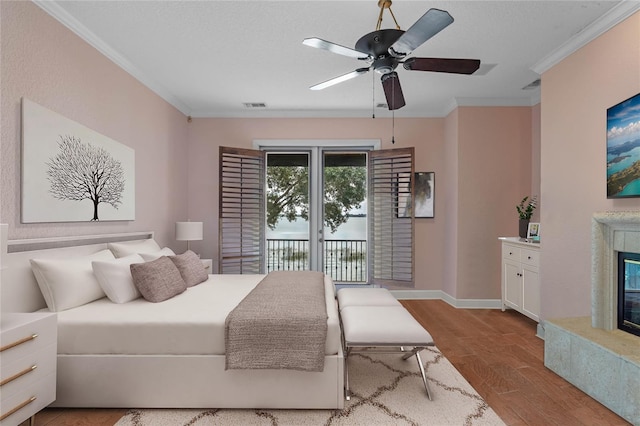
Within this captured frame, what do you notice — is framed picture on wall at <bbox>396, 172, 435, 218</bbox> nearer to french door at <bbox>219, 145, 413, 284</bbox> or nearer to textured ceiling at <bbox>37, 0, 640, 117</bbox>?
french door at <bbox>219, 145, 413, 284</bbox>

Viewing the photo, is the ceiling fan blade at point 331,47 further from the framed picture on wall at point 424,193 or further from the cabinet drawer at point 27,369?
the framed picture on wall at point 424,193

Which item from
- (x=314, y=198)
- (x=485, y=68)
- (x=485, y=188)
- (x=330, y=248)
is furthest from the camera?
(x=330, y=248)

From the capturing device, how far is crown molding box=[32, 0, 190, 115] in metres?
2.34

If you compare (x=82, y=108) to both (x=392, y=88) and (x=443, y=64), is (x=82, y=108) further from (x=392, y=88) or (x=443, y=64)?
(x=443, y=64)

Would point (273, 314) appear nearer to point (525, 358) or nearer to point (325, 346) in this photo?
point (325, 346)

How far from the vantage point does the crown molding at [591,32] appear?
2.31 m

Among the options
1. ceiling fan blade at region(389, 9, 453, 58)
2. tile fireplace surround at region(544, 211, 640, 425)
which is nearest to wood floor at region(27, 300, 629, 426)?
tile fireplace surround at region(544, 211, 640, 425)

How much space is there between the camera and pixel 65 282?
7.11 ft

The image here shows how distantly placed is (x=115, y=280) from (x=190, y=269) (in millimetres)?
770

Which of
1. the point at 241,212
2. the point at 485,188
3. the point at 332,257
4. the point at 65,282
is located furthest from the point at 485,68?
the point at 65,282

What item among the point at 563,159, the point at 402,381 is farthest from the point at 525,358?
the point at 563,159

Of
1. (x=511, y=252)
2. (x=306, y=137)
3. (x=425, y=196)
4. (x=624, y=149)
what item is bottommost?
(x=511, y=252)

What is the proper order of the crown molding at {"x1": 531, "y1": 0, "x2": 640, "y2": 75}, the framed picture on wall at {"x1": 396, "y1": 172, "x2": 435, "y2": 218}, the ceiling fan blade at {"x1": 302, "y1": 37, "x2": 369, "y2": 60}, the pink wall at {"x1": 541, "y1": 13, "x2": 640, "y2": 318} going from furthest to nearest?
the framed picture on wall at {"x1": 396, "y1": 172, "x2": 435, "y2": 218} → the pink wall at {"x1": 541, "y1": 13, "x2": 640, "y2": 318} → the crown molding at {"x1": 531, "y1": 0, "x2": 640, "y2": 75} → the ceiling fan blade at {"x1": 302, "y1": 37, "x2": 369, "y2": 60}

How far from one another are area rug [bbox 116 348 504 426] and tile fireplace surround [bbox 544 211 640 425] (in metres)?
0.78
